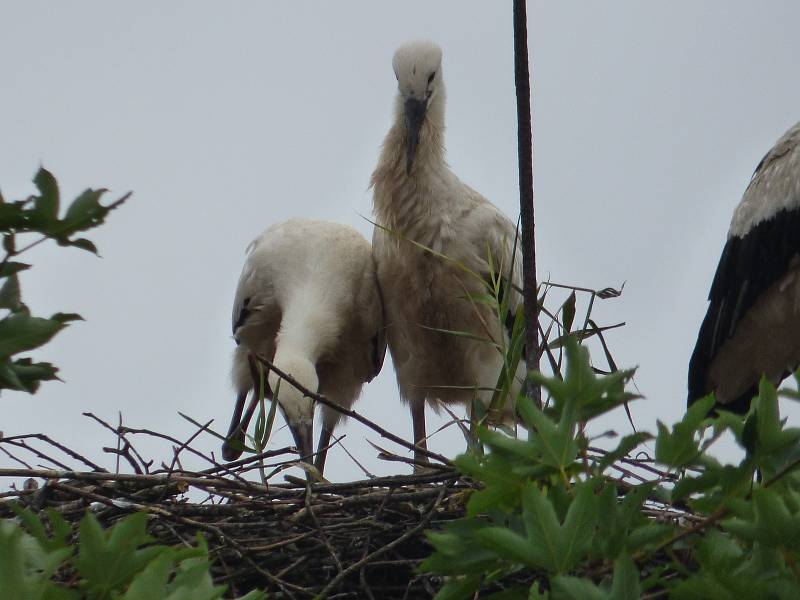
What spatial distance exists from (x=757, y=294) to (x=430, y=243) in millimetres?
1381

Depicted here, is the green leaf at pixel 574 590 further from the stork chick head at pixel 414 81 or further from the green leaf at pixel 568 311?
Answer: the stork chick head at pixel 414 81

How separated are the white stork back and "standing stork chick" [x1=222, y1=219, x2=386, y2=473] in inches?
58.9

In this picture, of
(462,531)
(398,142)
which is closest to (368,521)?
(462,531)

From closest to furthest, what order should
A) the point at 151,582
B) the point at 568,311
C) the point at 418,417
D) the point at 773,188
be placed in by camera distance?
the point at 151,582
the point at 568,311
the point at 773,188
the point at 418,417

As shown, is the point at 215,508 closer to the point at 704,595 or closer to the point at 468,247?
the point at 704,595

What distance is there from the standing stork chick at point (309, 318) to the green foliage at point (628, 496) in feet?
10.7

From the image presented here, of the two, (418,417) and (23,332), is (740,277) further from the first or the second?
(23,332)

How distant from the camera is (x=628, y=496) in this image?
2.31 meters

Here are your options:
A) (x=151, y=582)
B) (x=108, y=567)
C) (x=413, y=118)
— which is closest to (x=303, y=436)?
(x=413, y=118)

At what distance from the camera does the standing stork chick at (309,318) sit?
5758 millimetres

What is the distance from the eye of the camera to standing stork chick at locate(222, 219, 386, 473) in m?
5.76

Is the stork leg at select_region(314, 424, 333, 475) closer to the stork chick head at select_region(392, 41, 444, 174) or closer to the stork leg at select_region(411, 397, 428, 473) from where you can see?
the stork leg at select_region(411, 397, 428, 473)

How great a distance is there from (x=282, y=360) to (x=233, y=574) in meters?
2.27

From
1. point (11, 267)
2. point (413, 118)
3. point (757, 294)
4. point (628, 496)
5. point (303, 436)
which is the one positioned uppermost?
point (413, 118)
